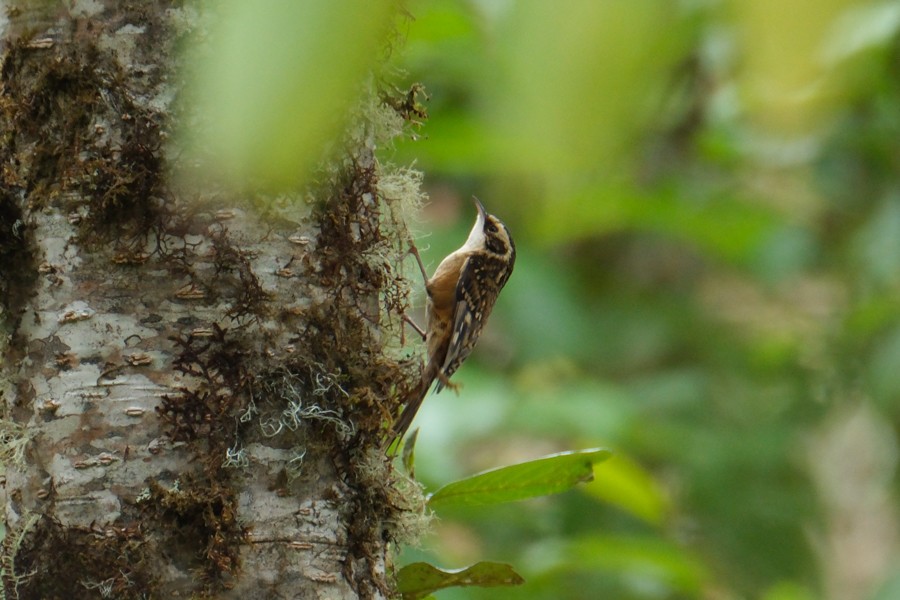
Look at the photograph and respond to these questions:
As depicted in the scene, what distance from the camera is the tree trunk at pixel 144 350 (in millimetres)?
1954

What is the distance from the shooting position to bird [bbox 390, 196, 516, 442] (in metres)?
4.33

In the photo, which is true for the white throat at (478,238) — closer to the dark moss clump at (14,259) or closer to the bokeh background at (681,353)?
the bokeh background at (681,353)

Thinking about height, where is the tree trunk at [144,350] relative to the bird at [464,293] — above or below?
below

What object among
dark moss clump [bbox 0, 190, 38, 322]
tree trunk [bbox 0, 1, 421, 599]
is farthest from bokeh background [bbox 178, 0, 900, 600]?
dark moss clump [bbox 0, 190, 38, 322]

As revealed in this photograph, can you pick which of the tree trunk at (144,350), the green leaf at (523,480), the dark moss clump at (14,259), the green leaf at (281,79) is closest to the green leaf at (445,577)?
the green leaf at (523,480)

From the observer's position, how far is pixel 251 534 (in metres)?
1.99

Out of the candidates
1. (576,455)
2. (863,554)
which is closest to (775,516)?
(576,455)

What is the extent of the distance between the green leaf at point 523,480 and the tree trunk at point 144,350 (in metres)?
0.48

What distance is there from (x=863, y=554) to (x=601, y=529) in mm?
6932

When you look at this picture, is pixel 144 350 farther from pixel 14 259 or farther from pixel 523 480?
pixel 523 480

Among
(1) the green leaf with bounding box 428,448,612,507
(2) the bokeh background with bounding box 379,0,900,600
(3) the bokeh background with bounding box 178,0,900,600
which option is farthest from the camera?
(2) the bokeh background with bounding box 379,0,900,600

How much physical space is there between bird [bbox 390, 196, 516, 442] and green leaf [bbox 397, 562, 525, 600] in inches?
65.4

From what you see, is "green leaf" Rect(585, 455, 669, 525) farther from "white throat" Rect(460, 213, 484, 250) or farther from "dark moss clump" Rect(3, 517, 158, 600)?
"dark moss clump" Rect(3, 517, 158, 600)

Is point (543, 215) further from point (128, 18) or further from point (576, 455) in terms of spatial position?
point (576, 455)
